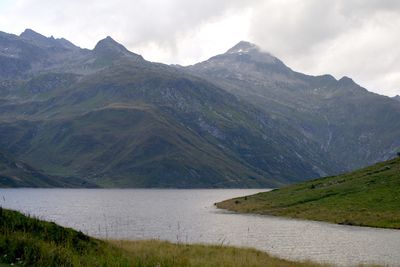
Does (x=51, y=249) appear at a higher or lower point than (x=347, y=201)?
lower

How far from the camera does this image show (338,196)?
12425 cm

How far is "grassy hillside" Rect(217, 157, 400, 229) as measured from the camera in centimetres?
10200

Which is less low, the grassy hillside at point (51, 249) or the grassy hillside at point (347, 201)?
the grassy hillside at point (347, 201)

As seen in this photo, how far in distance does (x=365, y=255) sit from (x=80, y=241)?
3846 cm

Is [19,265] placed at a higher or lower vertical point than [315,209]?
lower

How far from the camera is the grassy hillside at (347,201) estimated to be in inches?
4016

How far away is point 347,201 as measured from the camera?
383 feet

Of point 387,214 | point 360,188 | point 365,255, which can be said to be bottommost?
point 365,255

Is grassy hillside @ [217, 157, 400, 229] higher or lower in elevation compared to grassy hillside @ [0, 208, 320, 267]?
higher

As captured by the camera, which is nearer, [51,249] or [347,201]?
[51,249]

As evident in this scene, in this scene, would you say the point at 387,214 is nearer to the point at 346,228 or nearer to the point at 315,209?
the point at 346,228

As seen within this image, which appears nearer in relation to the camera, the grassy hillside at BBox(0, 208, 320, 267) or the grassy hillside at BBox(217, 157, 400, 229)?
the grassy hillside at BBox(0, 208, 320, 267)


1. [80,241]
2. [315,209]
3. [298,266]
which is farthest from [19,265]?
[315,209]

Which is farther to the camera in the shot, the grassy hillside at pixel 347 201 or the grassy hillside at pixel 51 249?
the grassy hillside at pixel 347 201
